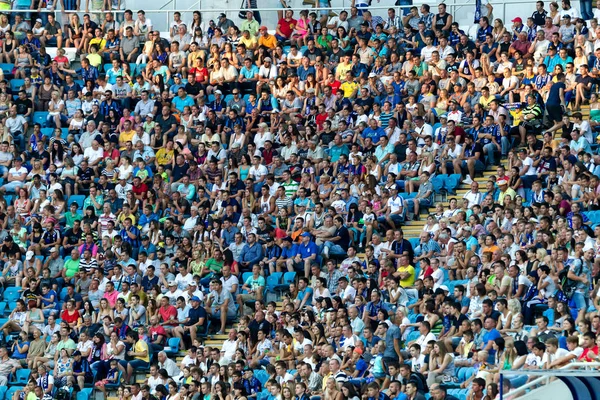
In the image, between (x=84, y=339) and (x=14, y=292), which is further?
(x=14, y=292)

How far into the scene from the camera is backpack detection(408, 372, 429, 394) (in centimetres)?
1950

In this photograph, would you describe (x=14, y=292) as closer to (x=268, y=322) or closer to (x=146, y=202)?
(x=146, y=202)

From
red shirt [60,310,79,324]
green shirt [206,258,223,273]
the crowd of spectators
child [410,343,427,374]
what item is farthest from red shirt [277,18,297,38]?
child [410,343,427,374]

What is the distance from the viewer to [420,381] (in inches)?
773

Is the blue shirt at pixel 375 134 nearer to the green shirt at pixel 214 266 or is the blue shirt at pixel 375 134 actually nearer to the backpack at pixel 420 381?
the green shirt at pixel 214 266

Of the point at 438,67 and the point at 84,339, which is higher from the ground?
the point at 438,67

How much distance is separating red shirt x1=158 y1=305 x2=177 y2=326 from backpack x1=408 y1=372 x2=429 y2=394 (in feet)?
18.0

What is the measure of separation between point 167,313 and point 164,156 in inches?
193

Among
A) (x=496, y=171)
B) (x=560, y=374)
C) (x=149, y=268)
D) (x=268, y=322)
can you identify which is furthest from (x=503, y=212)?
(x=560, y=374)

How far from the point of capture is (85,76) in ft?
101

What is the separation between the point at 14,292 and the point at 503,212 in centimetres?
922

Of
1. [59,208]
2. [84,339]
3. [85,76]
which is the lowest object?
[84,339]

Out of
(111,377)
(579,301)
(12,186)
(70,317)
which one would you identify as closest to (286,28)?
(12,186)

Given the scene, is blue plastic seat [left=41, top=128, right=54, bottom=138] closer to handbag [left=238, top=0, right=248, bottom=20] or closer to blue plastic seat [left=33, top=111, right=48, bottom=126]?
blue plastic seat [left=33, top=111, right=48, bottom=126]
